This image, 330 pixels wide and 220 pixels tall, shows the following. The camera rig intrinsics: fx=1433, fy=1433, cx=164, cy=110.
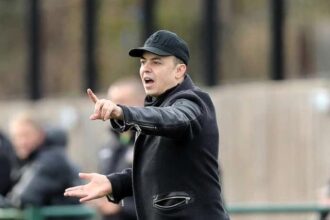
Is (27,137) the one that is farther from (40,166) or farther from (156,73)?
(156,73)

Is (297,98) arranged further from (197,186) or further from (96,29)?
(197,186)

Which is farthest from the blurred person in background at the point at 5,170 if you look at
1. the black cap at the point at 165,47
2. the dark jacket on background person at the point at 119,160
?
the black cap at the point at 165,47

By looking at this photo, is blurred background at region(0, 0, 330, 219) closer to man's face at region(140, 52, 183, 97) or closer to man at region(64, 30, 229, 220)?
man at region(64, 30, 229, 220)

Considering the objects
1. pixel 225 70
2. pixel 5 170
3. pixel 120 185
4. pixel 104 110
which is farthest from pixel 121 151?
pixel 225 70

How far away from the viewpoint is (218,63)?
53.7ft

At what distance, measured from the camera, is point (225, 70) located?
647 inches

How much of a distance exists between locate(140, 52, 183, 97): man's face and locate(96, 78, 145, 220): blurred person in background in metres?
2.99

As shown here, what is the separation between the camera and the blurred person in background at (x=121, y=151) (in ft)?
35.4

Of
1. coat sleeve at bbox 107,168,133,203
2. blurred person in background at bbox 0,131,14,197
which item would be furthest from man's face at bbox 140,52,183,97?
blurred person in background at bbox 0,131,14,197

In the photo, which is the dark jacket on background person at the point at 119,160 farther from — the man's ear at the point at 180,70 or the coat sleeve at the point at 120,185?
the man's ear at the point at 180,70

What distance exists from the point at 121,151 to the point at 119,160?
11 cm

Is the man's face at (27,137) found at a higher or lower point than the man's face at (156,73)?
lower

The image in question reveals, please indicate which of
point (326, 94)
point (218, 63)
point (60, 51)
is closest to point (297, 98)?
point (326, 94)

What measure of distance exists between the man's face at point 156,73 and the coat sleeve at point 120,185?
59 centimetres
